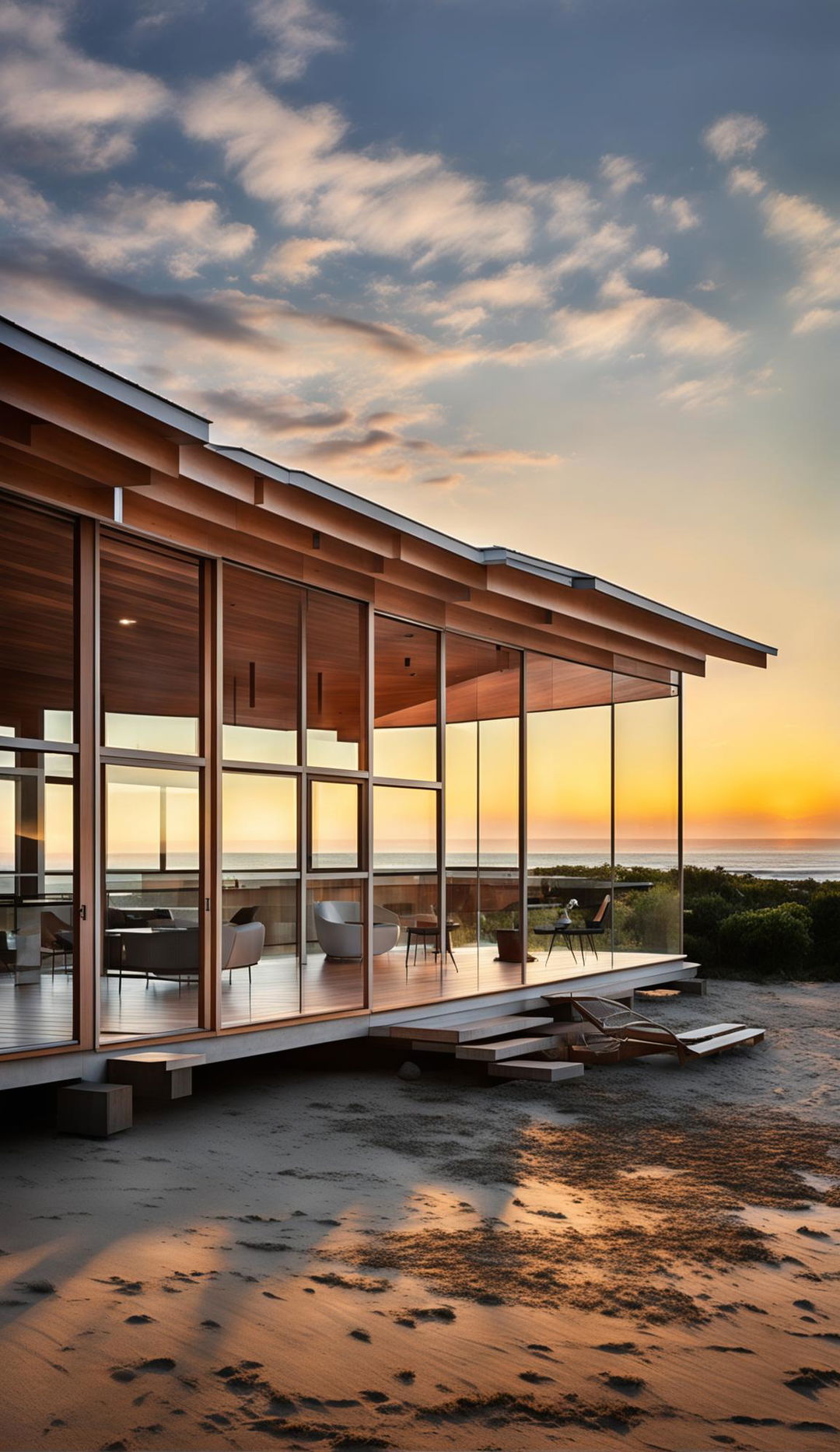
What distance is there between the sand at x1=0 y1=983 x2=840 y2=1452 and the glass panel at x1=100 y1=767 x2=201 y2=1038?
696 millimetres

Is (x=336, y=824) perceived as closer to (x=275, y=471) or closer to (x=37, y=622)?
(x=275, y=471)

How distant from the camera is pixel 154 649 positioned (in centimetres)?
833

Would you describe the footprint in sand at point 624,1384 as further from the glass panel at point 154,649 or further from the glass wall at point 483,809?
the glass wall at point 483,809

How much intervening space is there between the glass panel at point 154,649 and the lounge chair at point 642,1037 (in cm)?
443

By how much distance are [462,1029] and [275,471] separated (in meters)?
4.58

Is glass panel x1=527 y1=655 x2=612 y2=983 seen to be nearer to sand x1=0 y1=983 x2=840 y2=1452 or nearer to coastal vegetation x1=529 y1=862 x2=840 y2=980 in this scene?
sand x1=0 y1=983 x2=840 y2=1452

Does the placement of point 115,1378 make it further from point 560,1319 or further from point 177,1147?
point 177,1147

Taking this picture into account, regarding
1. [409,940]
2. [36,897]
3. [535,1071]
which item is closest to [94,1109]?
[36,897]

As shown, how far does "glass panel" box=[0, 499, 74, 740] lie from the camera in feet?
22.8

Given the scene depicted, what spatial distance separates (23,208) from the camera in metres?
11.6

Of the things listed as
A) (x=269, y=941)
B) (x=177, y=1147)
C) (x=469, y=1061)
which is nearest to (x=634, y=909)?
(x=469, y=1061)

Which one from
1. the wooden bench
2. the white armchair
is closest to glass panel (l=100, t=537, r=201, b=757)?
the wooden bench

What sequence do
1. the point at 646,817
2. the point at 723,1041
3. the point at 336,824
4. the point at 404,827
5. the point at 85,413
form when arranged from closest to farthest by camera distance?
the point at 85,413, the point at 336,824, the point at 723,1041, the point at 404,827, the point at 646,817

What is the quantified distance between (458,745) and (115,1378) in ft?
27.1
